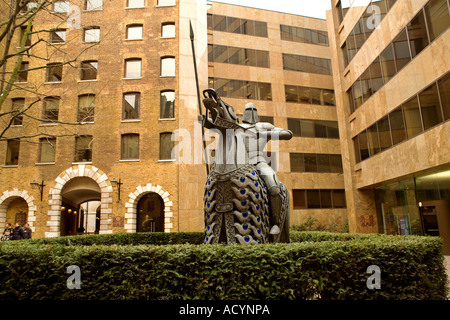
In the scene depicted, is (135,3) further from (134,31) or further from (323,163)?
(323,163)

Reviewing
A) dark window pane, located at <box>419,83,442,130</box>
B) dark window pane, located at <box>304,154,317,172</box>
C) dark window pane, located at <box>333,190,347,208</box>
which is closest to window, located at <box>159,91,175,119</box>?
dark window pane, located at <box>304,154,317,172</box>

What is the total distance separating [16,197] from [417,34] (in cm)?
2780

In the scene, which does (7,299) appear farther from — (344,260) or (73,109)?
(73,109)

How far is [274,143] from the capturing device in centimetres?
761

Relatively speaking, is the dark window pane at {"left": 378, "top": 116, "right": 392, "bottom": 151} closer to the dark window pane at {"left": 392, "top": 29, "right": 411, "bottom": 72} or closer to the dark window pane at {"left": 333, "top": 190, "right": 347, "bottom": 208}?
the dark window pane at {"left": 392, "top": 29, "right": 411, "bottom": 72}

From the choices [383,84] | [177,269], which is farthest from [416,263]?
[383,84]

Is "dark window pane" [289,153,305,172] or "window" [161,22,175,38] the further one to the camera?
"dark window pane" [289,153,305,172]

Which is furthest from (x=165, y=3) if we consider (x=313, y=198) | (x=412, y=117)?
(x=313, y=198)

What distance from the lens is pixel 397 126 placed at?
685 inches

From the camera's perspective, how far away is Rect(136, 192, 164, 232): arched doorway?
23.6 metres

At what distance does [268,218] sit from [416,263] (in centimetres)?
259

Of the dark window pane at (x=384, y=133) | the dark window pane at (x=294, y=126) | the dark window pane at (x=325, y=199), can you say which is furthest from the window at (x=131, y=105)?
the dark window pane at (x=325, y=199)

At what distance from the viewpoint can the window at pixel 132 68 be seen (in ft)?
83.3

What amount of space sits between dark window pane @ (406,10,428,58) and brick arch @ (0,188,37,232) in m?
25.7
